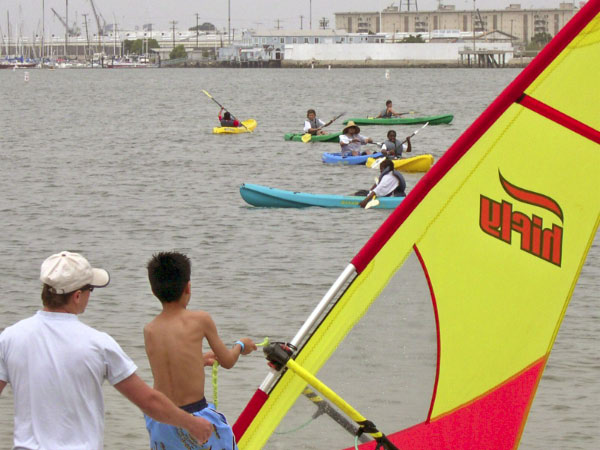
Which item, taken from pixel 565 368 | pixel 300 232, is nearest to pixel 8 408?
pixel 565 368

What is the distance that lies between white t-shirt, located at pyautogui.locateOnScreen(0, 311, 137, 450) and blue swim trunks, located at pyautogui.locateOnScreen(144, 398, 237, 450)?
58 cm

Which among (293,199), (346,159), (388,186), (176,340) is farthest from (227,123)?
(176,340)

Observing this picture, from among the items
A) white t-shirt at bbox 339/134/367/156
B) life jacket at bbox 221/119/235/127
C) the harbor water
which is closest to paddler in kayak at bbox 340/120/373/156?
white t-shirt at bbox 339/134/367/156

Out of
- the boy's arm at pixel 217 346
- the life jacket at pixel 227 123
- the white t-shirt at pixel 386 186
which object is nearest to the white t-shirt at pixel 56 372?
the boy's arm at pixel 217 346

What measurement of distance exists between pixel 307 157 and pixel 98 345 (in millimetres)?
27447

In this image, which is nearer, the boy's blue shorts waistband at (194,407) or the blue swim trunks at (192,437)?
the blue swim trunks at (192,437)

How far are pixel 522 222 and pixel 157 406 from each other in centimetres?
148

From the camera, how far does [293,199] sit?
1925cm

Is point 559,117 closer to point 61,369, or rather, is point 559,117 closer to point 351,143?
point 61,369

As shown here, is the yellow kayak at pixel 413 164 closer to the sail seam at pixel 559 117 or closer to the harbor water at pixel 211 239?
the harbor water at pixel 211 239

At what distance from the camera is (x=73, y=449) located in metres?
3.57

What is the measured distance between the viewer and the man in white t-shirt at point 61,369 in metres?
3.54

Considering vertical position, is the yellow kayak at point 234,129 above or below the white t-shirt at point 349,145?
below

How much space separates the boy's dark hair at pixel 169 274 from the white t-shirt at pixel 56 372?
25.1 inches
